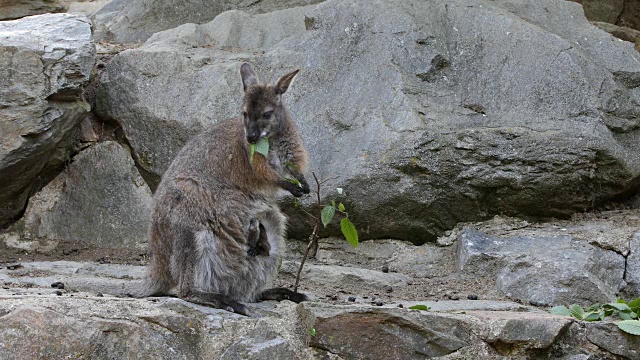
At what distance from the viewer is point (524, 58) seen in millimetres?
8016

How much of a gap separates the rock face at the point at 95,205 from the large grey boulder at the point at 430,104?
0.25 metres

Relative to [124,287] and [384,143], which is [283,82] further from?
[124,287]

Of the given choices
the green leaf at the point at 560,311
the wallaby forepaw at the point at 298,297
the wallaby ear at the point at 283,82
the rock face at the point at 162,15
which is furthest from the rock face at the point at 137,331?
the rock face at the point at 162,15

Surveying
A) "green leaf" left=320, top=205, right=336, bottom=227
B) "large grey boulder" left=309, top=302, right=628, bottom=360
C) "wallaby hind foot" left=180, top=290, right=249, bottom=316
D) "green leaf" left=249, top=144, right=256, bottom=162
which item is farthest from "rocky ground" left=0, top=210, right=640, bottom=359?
"green leaf" left=249, top=144, right=256, bottom=162

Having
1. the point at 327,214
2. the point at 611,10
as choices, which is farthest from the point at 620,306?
the point at 611,10

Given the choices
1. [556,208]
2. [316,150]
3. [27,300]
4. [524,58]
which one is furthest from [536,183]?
[27,300]

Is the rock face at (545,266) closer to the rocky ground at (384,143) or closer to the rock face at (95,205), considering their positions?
the rocky ground at (384,143)

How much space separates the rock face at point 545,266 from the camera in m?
6.75

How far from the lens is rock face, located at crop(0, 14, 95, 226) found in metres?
7.66

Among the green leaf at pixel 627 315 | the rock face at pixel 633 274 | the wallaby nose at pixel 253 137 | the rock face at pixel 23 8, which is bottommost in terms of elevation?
the rock face at pixel 633 274

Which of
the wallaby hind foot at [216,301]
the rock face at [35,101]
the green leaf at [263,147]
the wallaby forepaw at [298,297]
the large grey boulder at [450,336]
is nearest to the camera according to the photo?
the large grey boulder at [450,336]

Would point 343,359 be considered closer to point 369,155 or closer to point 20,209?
point 369,155

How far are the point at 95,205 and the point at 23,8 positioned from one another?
3.51 meters

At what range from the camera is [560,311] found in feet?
20.2
